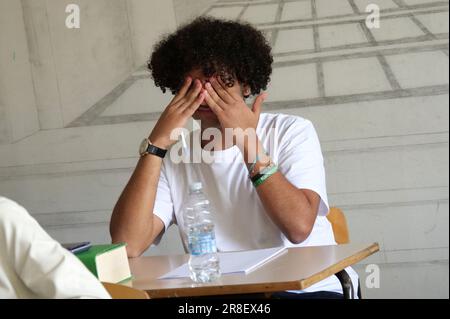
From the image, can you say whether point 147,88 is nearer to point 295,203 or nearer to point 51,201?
point 51,201

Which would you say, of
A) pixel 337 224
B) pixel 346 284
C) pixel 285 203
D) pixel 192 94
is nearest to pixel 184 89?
pixel 192 94

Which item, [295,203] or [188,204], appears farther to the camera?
[188,204]

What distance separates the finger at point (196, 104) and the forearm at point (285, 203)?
236 mm

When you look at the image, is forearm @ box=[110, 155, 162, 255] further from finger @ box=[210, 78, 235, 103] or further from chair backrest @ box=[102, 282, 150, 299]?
chair backrest @ box=[102, 282, 150, 299]

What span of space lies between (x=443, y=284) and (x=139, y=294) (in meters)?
2.20

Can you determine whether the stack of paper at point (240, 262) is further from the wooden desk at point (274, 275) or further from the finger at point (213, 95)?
the finger at point (213, 95)

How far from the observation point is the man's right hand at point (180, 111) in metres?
2.24

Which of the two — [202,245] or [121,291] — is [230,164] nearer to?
[202,245]

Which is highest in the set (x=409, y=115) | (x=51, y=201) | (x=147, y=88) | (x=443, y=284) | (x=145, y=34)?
(x=145, y=34)

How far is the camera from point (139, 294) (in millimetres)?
1396

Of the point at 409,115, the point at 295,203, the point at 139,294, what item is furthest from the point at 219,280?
the point at 409,115

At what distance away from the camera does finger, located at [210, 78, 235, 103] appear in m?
2.21

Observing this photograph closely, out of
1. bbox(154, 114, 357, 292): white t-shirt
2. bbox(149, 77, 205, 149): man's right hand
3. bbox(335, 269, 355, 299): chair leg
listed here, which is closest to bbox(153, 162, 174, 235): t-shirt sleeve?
bbox(154, 114, 357, 292): white t-shirt

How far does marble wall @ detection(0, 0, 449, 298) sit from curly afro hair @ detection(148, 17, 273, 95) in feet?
3.00
